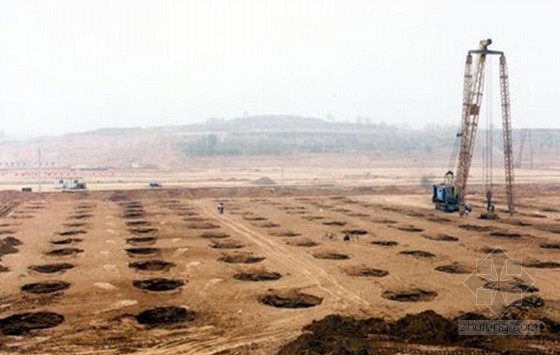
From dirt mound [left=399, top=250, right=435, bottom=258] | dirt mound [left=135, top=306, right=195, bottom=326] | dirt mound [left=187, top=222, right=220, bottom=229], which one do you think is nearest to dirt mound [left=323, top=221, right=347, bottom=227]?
dirt mound [left=187, top=222, right=220, bottom=229]

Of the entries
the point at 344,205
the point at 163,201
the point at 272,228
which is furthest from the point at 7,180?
the point at 272,228

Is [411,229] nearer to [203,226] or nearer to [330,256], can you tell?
[330,256]

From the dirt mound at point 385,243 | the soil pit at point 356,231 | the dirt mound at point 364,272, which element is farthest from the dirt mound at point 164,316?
the soil pit at point 356,231

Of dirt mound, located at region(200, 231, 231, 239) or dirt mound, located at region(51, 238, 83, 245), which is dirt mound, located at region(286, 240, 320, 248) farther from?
dirt mound, located at region(51, 238, 83, 245)

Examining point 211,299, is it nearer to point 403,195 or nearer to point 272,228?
point 272,228

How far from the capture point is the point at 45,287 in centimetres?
2539

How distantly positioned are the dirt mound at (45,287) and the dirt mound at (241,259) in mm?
8363

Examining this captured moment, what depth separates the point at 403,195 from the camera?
70375 mm

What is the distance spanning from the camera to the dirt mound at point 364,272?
27.4m

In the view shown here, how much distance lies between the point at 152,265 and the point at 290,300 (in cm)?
973

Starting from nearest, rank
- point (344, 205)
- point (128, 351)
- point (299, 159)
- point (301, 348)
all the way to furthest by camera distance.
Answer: point (301, 348) < point (128, 351) < point (344, 205) < point (299, 159)

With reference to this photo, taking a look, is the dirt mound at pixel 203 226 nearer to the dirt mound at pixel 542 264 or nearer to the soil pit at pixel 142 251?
the soil pit at pixel 142 251

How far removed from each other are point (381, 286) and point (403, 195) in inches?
1836

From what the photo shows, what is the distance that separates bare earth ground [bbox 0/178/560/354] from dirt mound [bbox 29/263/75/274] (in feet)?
0.84
